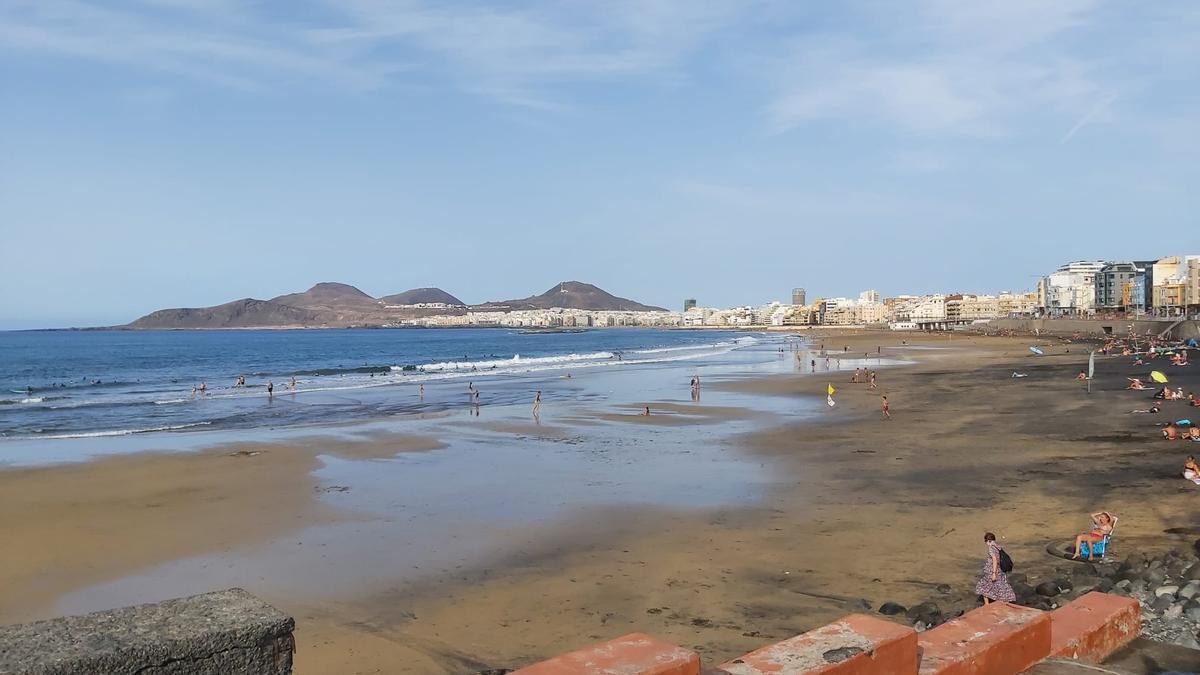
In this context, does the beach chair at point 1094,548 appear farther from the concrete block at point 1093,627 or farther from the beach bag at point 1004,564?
the concrete block at point 1093,627

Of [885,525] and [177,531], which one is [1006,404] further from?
[177,531]

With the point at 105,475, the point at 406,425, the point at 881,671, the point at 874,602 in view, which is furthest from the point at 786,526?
the point at 406,425

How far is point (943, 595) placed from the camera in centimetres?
975

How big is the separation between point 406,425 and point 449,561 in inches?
739

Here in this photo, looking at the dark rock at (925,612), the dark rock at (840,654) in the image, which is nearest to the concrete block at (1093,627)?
the dark rock at (840,654)

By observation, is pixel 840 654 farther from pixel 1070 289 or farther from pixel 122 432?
pixel 1070 289

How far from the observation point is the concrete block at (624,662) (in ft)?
10.5

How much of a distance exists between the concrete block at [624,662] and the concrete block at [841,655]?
43cm

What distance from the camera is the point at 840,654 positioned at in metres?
3.69

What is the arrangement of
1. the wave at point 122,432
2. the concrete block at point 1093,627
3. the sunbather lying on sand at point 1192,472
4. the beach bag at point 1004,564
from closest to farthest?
the concrete block at point 1093,627 < the beach bag at point 1004,564 < the sunbather lying on sand at point 1192,472 < the wave at point 122,432

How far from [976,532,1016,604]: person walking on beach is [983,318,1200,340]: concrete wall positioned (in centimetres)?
7840

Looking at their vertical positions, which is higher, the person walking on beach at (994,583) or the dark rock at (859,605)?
the person walking on beach at (994,583)

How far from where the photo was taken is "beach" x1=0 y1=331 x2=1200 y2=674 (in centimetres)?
973

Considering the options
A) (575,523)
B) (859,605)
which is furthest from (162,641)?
(575,523)
